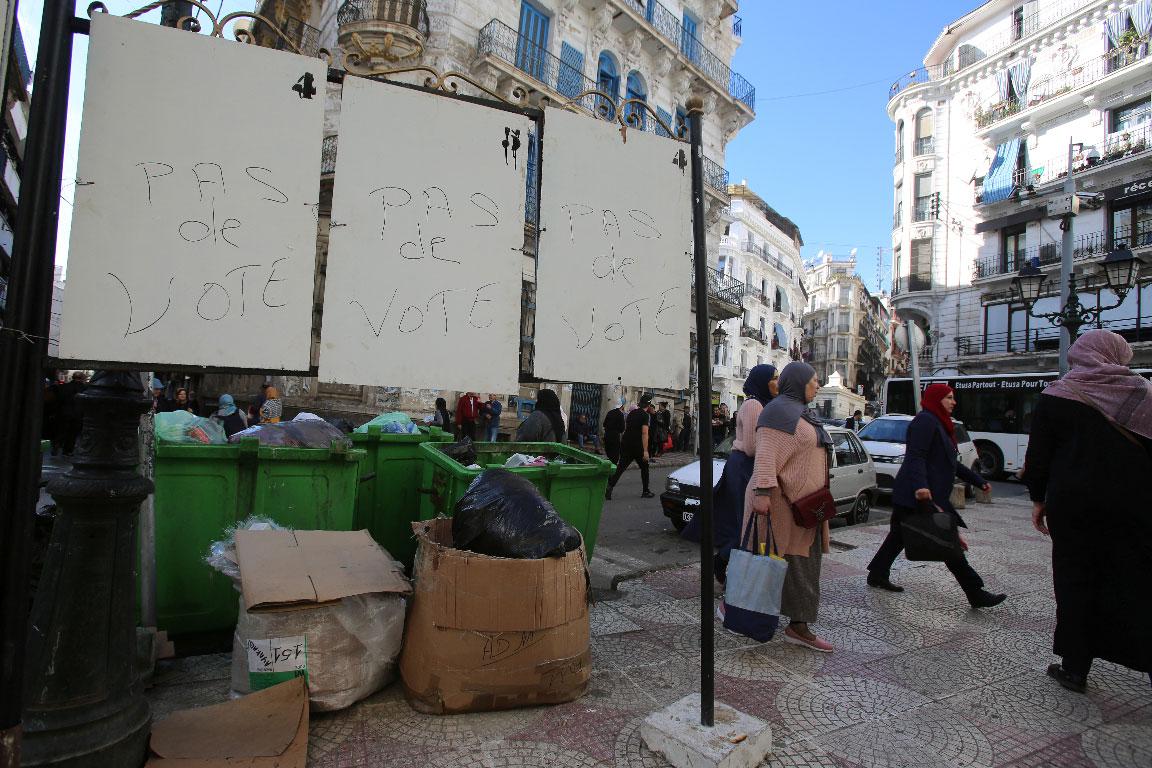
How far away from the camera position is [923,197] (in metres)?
33.8

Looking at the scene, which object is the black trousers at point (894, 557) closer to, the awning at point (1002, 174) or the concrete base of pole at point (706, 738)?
the concrete base of pole at point (706, 738)

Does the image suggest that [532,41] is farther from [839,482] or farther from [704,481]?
[704,481]

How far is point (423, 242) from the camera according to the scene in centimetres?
233

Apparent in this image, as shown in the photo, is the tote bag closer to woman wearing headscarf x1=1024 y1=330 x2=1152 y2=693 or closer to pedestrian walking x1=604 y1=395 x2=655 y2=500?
woman wearing headscarf x1=1024 y1=330 x2=1152 y2=693

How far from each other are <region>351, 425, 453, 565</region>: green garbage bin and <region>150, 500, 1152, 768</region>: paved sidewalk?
4.02 ft

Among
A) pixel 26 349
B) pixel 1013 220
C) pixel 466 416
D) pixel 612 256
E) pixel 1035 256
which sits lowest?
pixel 466 416

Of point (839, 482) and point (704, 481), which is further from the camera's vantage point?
point (839, 482)

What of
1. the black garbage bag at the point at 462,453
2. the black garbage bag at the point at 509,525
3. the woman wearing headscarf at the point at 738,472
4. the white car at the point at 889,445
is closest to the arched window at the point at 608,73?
the white car at the point at 889,445

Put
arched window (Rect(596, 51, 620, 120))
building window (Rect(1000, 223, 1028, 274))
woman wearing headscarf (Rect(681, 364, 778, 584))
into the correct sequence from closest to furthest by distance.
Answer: woman wearing headscarf (Rect(681, 364, 778, 584)) → arched window (Rect(596, 51, 620, 120)) → building window (Rect(1000, 223, 1028, 274))

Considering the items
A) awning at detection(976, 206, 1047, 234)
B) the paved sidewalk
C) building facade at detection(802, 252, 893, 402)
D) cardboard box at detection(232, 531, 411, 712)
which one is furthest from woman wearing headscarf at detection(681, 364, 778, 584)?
building facade at detection(802, 252, 893, 402)

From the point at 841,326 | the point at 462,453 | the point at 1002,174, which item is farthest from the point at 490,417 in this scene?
the point at 841,326

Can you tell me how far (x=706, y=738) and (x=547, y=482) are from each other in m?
1.95

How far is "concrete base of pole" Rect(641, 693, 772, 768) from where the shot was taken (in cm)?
237

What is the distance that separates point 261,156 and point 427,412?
1478 cm
